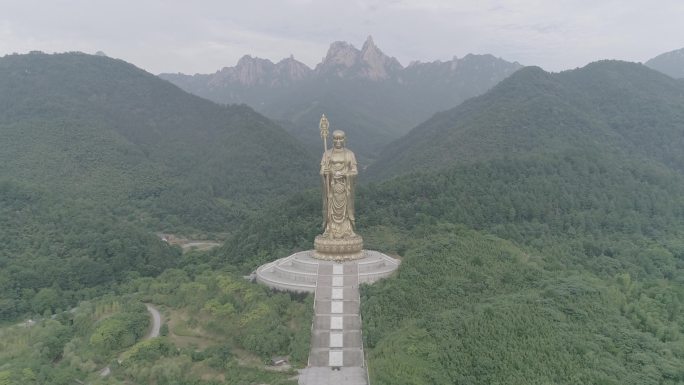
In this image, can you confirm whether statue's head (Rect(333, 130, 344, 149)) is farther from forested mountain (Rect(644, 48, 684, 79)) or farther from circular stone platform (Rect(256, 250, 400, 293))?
forested mountain (Rect(644, 48, 684, 79))

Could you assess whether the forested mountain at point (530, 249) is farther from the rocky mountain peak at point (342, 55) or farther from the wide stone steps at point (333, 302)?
the rocky mountain peak at point (342, 55)

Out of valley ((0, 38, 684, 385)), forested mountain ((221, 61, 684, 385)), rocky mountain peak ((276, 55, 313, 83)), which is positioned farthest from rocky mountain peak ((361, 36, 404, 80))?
forested mountain ((221, 61, 684, 385))

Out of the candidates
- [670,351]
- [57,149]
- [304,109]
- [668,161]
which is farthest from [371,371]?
[304,109]

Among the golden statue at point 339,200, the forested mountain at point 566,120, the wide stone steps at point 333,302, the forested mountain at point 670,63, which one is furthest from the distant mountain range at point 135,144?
the forested mountain at point 670,63

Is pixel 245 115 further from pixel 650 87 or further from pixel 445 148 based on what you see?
pixel 650 87

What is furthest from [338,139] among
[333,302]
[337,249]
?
A: [333,302]

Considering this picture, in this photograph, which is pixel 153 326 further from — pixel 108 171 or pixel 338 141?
pixel 108 171

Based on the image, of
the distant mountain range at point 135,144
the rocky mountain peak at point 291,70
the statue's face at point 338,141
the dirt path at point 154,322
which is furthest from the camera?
the rocky mountain peak at point 291,70
